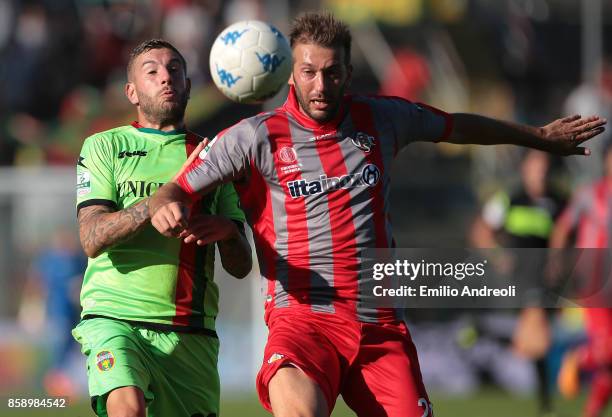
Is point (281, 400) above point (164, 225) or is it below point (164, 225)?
below

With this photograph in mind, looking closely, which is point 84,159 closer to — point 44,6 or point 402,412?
point 402,412

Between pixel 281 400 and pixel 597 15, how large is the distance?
44.4 ft

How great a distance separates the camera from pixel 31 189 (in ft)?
50.1

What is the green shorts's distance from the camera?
5531 millimetres

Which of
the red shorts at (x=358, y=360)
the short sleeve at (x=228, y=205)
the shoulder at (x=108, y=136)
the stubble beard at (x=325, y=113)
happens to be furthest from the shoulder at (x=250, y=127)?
the red shorts at (x=358, y=360)

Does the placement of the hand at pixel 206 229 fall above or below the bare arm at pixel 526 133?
below

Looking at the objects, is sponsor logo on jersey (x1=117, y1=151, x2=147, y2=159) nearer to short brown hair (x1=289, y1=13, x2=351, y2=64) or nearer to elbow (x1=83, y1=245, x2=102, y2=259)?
elbow (x1=83, y1=245, x2=102, y2=259)

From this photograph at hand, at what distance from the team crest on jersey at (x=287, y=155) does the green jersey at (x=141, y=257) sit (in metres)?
0.69

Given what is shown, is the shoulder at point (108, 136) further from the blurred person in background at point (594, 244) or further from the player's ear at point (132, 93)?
the blurred person in background at point (594, 244)

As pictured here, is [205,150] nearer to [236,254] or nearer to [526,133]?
[236,254]

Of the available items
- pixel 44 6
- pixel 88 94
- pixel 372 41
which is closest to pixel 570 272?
pixel 372 41

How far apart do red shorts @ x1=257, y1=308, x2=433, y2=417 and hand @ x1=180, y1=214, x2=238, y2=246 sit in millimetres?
485

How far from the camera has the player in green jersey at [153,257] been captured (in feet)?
18.9

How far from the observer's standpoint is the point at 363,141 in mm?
5766
